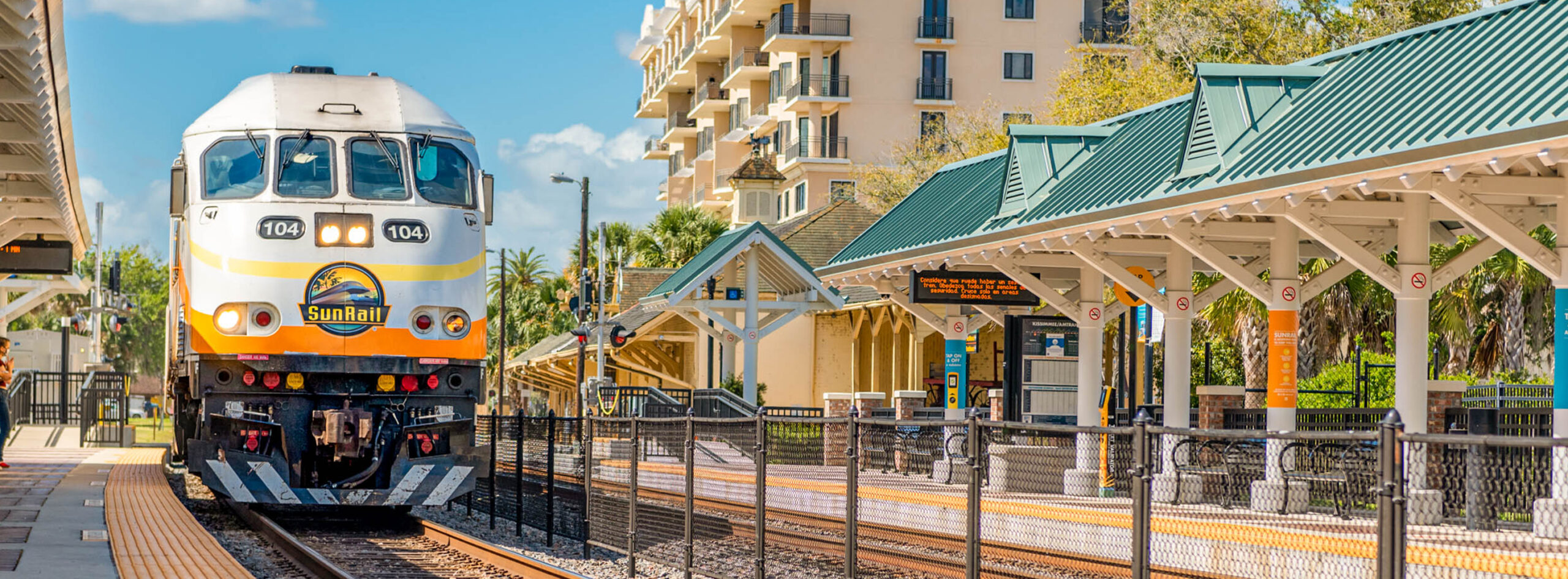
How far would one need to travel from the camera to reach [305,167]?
17.4 m

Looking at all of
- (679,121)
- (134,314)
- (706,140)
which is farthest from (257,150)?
(134,314)

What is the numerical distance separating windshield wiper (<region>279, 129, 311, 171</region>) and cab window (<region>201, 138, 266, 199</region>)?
210 millimetres

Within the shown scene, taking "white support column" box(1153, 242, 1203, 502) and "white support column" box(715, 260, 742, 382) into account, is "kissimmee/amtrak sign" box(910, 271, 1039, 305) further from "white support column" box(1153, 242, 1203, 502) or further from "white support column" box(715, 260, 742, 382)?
"white support column" box(715, 260, 742, 382)

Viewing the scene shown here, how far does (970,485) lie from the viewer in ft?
33.6

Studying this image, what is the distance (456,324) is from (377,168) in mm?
1837

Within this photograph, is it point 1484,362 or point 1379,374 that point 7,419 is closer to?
point 1379,374

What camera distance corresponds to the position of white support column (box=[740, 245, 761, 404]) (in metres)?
33.0

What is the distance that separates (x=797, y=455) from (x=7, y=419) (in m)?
13.5

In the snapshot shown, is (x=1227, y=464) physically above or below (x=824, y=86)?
below

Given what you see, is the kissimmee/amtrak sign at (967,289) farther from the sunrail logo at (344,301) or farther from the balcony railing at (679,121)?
the balcony railing at (679,121)

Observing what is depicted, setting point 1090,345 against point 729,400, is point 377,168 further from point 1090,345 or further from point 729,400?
point 729,400

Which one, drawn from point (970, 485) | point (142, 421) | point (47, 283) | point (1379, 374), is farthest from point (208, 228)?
point (142, 421)

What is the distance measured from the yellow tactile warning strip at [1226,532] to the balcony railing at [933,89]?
61099mm

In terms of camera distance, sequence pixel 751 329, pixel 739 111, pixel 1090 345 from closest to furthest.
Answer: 1. pixel 1090 345
2. pixel 751 329
3. pixel 739 111
